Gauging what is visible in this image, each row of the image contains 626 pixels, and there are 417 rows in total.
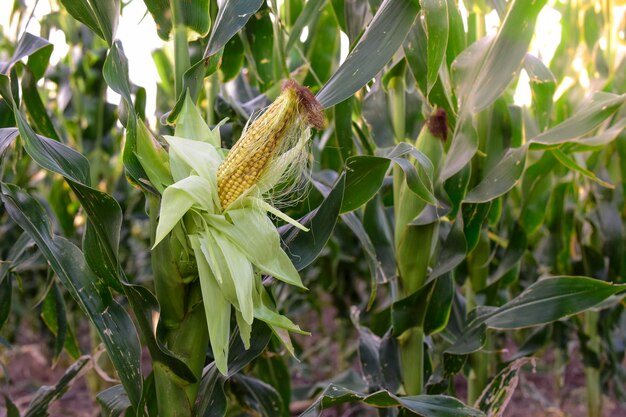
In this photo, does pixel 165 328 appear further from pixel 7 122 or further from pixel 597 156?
pixel 597 156

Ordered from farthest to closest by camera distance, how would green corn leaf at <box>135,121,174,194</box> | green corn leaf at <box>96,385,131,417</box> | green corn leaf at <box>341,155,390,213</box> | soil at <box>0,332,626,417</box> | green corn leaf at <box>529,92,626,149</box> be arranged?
soil at <box>0,332,626,417</box> → green corn leaf at <box>529,92,626,149</box> → green corn leaf at <box>96,385,131,417</box> → green corn leaf at <box>341,155,390,213</box> → green corn leaf at <box>135,121,174,194</box>

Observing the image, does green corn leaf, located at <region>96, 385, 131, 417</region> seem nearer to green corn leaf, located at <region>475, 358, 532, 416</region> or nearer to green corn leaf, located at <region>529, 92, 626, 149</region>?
green corn leaf, located at <region>475, 358, 532, 416</region>

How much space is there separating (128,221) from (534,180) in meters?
1.95

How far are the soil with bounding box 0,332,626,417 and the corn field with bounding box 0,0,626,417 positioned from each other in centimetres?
85

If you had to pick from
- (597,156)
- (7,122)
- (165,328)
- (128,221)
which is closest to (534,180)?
(597,156)

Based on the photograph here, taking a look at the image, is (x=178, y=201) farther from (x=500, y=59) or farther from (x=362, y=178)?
(x=500, y=59)

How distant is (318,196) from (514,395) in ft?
8.09

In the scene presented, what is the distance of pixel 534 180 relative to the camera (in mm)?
1684

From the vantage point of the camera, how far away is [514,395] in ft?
11.4

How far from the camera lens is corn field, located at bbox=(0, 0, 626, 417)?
0.88 m

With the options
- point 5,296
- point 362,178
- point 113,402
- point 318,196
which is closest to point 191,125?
point 362,178

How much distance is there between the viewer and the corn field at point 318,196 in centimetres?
88

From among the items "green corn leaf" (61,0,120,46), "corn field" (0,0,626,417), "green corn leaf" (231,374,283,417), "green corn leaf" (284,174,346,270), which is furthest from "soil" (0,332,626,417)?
"green corn leaf" (61,0,120,46)

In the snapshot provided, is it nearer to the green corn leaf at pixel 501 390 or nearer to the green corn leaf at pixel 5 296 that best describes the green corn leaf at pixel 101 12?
the green corn leaf at pixel 5 296
